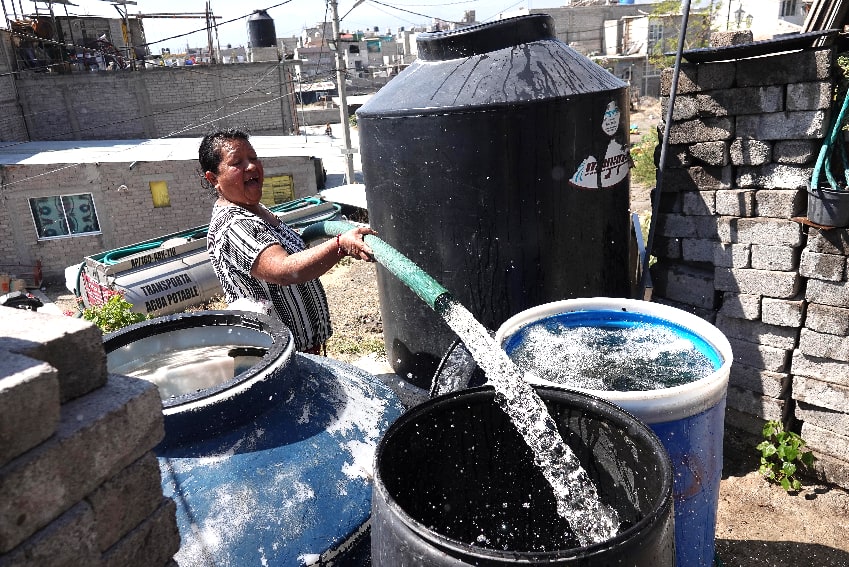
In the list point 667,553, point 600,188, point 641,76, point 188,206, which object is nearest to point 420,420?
point 667,553

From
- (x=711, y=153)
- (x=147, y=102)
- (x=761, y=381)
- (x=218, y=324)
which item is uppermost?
(x=147, y=102)

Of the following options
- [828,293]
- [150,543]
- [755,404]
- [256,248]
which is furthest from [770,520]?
[150,543]

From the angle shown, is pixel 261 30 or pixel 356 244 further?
pixel 261 30

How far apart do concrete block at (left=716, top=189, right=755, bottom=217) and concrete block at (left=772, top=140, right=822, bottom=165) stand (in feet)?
0.87

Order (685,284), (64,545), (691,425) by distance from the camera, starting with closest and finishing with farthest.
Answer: (64,545) → (691,425) → (685,284)

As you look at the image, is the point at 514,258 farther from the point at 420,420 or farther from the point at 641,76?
the point at 641,76

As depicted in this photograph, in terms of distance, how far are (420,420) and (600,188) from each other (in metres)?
2.06

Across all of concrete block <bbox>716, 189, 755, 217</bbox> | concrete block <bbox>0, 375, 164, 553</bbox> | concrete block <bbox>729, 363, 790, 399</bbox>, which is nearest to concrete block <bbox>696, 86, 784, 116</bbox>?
concrete block <bbox>716, 189, 755, 217</bbox>

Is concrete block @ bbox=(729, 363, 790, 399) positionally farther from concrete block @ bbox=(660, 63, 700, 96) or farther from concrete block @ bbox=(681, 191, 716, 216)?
Answer: concrete block @ bbox=(660, 63, 700, 96)

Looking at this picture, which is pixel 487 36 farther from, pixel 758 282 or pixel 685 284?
pixel 758 282

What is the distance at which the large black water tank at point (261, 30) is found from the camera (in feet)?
93.2

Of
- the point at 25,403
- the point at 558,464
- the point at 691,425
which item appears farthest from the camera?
the point at 691,425

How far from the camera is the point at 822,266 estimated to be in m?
3.72

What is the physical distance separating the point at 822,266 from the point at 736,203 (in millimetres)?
617
